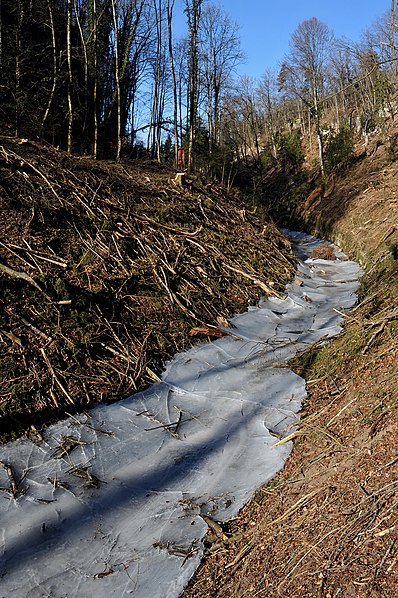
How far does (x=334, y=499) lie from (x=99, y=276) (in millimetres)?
4621

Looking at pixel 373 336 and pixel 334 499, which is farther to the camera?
pixel 373 336

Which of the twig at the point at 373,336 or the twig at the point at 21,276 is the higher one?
the twig at the point at 21,276

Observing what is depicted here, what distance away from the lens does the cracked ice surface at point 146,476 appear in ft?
10.7

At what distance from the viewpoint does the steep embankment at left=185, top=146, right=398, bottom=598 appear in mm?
2656

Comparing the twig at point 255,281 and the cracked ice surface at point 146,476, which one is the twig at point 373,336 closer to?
the cracked ice surface at point 146,476

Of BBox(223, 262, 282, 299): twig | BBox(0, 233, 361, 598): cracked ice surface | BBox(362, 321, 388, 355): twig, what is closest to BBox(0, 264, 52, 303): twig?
BBox(0, 233, 361, 598): cracked ice surface

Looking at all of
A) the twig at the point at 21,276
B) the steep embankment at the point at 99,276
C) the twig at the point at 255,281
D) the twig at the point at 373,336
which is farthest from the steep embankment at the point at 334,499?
the twig at the point at 21,276

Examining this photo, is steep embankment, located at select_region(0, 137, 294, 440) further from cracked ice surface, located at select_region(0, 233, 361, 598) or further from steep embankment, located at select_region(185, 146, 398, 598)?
steep embankment, located at select_region(185, 146, 398, 598)

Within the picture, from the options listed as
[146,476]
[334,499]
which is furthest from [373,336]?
[146,476]

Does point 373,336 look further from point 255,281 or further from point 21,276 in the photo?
point 21,276

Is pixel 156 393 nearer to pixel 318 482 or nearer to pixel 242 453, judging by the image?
pixel 242 453

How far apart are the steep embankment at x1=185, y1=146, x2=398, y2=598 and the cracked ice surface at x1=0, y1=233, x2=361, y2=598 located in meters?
0.23

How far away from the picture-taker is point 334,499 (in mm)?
3236

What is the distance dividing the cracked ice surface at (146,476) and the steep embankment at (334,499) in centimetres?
23
